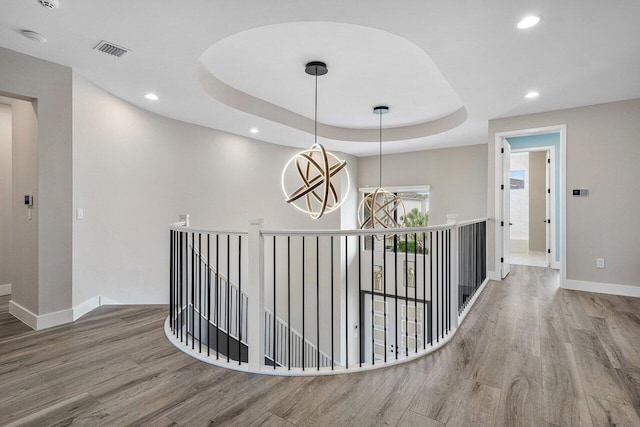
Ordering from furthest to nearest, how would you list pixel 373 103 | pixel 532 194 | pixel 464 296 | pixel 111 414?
pixel 532 194 → pixel 373 103 → pixel 464 296 → pixel 111 414

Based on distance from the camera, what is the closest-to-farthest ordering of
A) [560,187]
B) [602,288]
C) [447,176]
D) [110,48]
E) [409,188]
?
1. [110,48]
2. [602,288]
3. [560,187]
4. [447,176]
5. [409,188]

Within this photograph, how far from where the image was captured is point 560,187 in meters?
4.52

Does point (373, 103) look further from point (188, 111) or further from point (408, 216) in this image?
point (408, 216)

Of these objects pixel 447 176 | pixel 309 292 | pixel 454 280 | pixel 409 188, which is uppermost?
pixel 447 176

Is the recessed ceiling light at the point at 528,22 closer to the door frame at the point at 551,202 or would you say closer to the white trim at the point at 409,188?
the door frame at the point at 551,202

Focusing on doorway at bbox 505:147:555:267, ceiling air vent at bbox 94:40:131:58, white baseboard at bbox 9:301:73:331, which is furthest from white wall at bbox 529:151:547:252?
white baseboard at bbox 9:301:73:331

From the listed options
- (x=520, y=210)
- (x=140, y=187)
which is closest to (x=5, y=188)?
(x=140, y=187)

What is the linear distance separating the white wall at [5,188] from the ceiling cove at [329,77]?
108 inches

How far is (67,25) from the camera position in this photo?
2.35 meters

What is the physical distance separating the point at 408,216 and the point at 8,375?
6.85m

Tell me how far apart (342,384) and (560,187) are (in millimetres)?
4310

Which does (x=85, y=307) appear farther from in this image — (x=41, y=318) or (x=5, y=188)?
(x=5, y=188)

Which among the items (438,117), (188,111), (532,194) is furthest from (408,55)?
(532,194)

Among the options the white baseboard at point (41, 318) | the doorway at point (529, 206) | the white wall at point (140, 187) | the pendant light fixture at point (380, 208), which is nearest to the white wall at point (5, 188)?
the white baseboard at point (41, 318)
